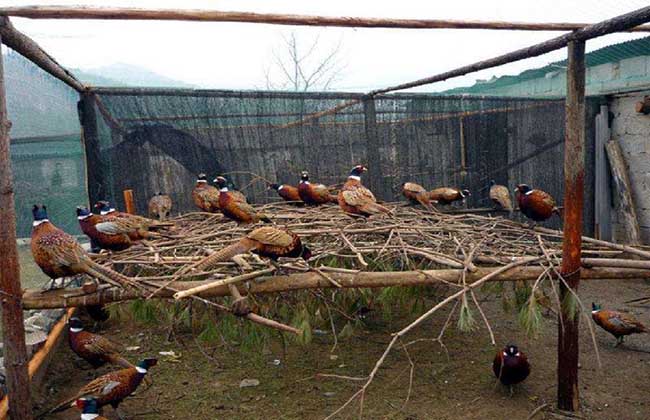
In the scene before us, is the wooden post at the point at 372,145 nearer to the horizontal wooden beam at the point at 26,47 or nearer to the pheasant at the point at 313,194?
the pheasant at the point at 313,194

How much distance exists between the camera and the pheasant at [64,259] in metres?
3.04

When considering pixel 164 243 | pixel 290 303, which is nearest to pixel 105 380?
pixel 164 243

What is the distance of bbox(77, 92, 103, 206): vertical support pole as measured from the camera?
5.37m

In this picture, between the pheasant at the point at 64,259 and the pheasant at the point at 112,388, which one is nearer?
the pheasant at the point at 64,259

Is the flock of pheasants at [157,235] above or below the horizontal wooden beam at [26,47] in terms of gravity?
below

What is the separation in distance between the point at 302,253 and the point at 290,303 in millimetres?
528

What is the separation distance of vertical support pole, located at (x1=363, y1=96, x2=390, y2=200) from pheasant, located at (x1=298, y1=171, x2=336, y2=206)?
0.95m

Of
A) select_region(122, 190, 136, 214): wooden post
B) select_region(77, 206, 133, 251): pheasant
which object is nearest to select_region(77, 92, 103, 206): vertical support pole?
select_region(122, 190, 136, 214): wooden post

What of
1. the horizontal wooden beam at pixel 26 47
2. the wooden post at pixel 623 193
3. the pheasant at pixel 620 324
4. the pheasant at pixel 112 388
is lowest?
the pheasant at pixel 620 324

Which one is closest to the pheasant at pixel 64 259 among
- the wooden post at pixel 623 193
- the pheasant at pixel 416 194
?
the pheasant at pixel 416 194

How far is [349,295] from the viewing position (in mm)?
4152

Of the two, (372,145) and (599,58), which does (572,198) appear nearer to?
(372,145)

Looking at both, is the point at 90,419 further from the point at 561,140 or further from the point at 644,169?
the point at 644,169

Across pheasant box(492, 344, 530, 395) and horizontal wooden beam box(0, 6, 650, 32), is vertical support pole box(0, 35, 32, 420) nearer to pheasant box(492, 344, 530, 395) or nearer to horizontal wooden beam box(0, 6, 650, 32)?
horizontal wooden beam box(0, 6, 650, 32)
